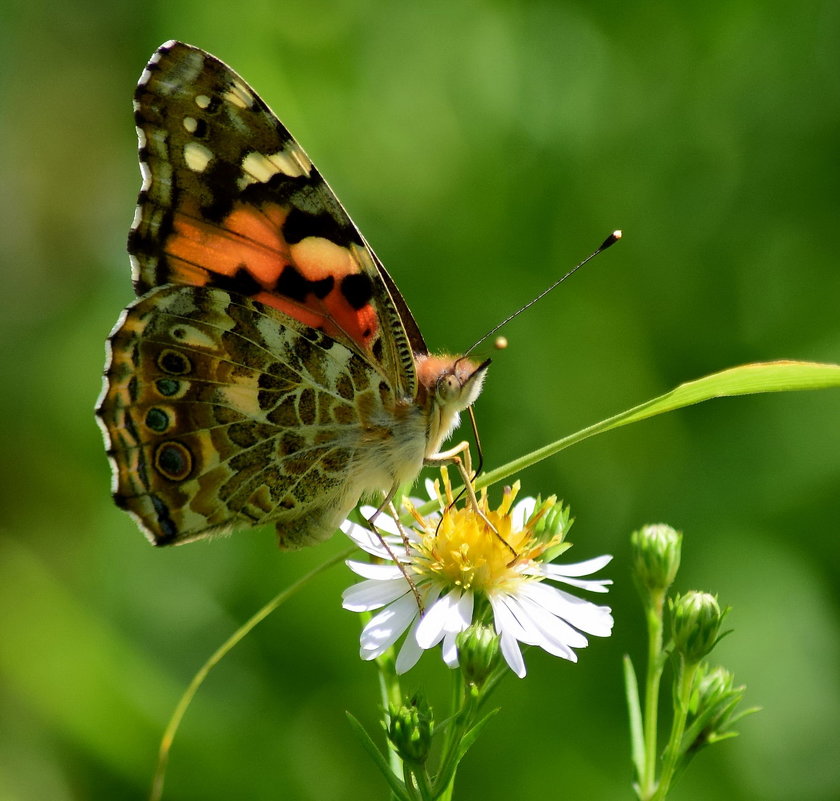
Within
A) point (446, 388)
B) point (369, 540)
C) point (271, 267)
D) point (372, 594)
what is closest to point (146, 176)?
point (271, 267)

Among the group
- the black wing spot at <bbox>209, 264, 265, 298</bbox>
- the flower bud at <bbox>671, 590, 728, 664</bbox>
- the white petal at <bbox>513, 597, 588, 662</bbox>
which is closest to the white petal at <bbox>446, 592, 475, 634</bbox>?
the white petal at <bbox>513, 597, 588, 662</bbox>

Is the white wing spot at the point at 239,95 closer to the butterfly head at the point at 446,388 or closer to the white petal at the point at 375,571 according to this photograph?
the butterfly head at the point at 446,388

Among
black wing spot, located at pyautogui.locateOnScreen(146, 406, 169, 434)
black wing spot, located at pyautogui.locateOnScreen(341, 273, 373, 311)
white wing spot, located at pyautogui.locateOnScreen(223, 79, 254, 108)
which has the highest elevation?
white wing spot, located at pyautogui.locateOnScreen(223, 79, 254, 108)

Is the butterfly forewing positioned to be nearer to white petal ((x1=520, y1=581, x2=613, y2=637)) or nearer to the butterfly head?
the butterfly head

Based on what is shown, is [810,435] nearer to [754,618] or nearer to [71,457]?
[754,618]

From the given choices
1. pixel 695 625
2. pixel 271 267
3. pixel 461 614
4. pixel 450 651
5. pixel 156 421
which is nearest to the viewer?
pixel 450 651

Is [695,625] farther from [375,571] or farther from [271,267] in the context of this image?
[271,267]

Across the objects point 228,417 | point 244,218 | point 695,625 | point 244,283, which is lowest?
point 695,625
